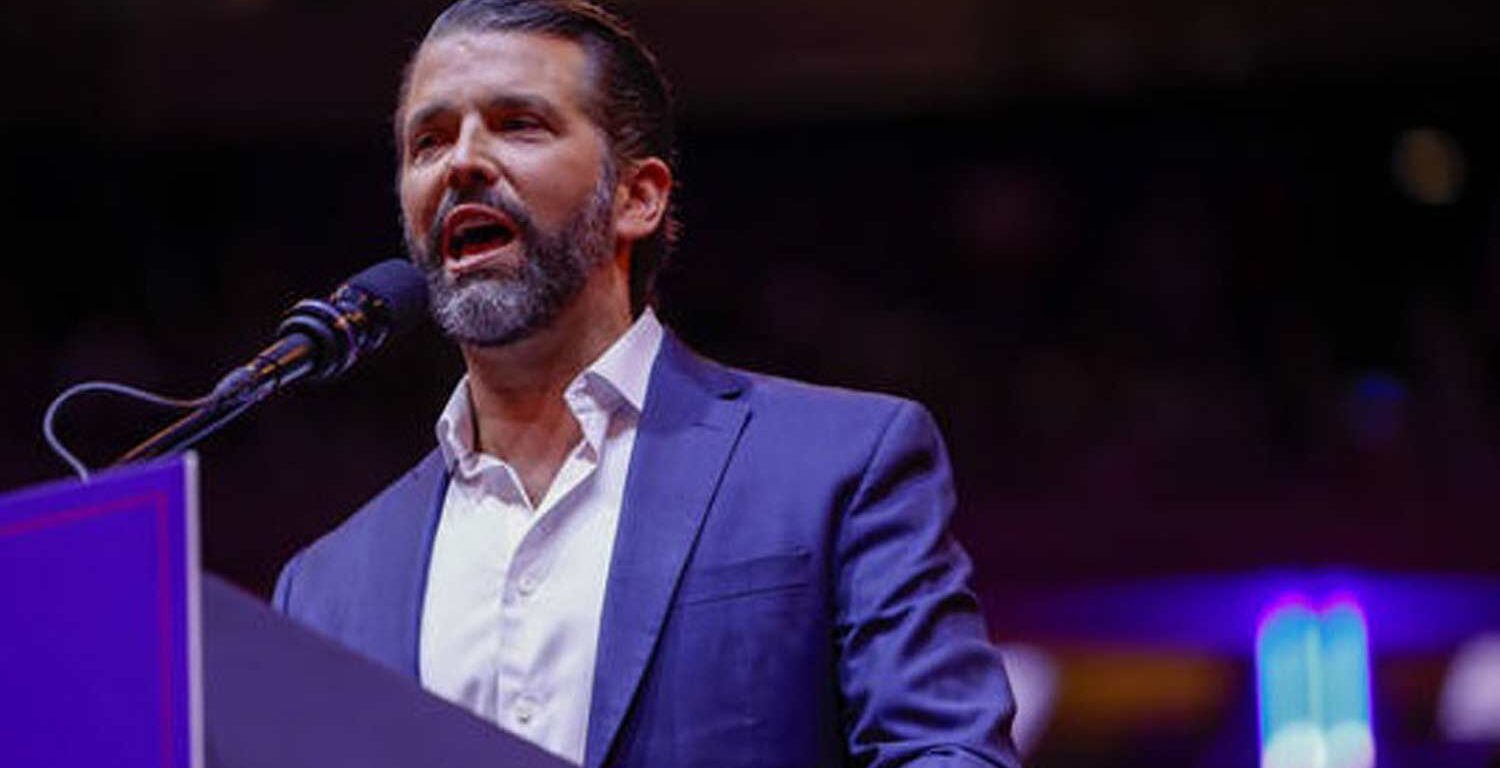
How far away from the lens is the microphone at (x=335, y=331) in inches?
65.5

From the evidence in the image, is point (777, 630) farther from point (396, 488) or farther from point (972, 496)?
point (972, 496)

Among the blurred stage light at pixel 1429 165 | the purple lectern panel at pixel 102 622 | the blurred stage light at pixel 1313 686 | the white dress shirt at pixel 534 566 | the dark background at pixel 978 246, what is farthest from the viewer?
the blurred stage light at pixel 1429 165

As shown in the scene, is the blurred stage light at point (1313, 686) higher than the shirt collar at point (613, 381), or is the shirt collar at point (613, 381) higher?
the blurred stage light at point (1313, 686)

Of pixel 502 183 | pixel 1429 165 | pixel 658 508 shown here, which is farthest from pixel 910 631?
pixel 1429 165

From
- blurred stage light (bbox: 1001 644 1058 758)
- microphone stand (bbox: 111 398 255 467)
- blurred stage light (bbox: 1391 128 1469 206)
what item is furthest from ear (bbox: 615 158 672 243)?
blurred stage light (bbox: 1391 128 1469 206)

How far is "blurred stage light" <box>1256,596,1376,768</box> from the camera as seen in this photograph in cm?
501

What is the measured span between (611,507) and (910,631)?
284 mm

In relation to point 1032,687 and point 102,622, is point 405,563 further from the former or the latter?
point 1032,687

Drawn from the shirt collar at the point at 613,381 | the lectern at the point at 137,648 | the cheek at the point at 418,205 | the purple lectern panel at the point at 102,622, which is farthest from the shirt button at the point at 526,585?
the purple lectern panel at the point at 102,622

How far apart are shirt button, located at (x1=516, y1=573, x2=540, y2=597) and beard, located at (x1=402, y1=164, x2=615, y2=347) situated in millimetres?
178

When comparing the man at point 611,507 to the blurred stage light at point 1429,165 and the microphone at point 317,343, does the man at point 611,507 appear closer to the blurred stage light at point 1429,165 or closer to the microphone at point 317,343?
the microphone at point 317,343

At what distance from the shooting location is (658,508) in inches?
77.7

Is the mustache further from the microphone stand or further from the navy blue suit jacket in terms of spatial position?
the microphone stand

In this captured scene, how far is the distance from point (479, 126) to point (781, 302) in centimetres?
408
